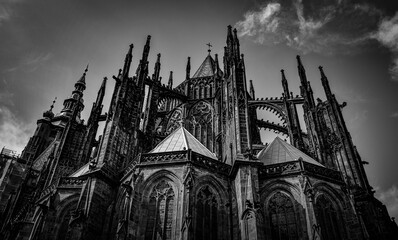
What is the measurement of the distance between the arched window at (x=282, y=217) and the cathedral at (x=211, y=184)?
0.18 ft

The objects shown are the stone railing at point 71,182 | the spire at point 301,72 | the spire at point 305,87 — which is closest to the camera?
the stone railing at point 71,182

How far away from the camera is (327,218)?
17844 mm

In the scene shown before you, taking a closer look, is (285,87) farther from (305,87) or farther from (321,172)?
(321,172)

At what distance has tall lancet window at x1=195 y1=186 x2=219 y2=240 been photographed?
53.3ft

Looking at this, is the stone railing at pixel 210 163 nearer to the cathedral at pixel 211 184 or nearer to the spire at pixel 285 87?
the cathedral at pixel 211 184

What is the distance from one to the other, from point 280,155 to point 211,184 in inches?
235

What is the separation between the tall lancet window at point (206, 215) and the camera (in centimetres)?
1625

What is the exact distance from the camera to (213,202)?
17.5 metres

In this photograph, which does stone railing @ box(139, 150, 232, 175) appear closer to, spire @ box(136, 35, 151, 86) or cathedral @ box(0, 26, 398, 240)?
cathedral @ box(0, 26, 398, 240)

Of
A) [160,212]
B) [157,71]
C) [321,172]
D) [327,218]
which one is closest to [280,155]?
[321,172]

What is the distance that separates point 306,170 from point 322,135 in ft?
21.1

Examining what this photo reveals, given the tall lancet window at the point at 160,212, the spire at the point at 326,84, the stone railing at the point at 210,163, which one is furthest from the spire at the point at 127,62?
the spire at the point at 326,84

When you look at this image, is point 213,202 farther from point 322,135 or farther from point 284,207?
point 322,135

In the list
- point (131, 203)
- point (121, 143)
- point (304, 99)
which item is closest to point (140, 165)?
point (131, 203)
